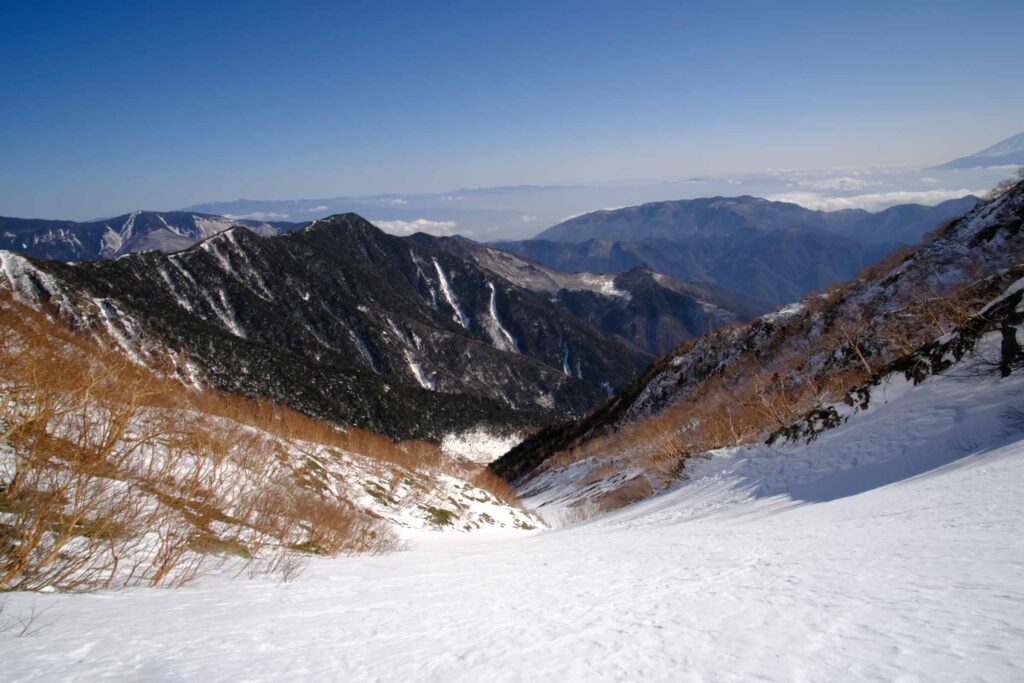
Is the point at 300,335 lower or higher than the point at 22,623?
lower

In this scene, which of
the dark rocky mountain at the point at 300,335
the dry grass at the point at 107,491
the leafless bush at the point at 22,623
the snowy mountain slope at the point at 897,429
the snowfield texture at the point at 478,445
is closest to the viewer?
the leafless bush at the point at 22,623

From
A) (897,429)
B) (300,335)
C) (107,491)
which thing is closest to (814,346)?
(897,429)

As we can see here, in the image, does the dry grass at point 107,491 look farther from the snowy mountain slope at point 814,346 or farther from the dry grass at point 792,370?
the snowy mountain slope at point 814,346

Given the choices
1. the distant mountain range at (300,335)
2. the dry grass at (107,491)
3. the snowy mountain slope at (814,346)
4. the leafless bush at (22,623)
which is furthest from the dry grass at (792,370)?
the distant mountain range at (300,335)

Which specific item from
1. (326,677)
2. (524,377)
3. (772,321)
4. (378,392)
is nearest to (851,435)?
(326,677)

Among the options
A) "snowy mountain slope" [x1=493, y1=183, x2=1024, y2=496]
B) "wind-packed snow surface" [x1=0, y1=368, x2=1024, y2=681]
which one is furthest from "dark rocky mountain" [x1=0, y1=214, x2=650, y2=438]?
"wind-packed snow surface" [x1=0, y1=368, x2=1024, y2=681]

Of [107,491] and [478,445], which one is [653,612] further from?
[478,445]

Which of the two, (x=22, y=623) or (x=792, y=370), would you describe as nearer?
(x=22, y=623)
